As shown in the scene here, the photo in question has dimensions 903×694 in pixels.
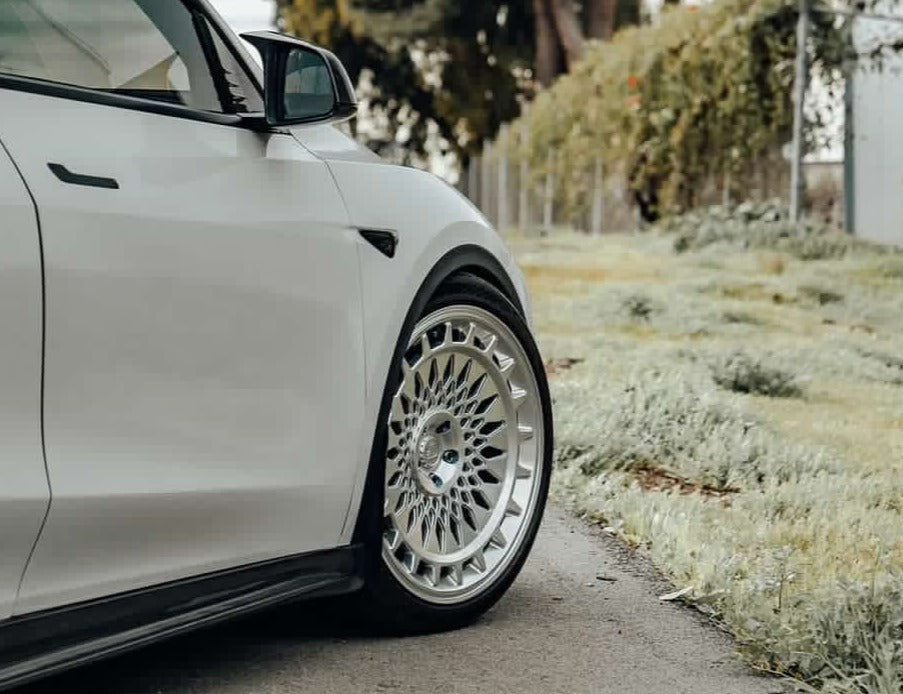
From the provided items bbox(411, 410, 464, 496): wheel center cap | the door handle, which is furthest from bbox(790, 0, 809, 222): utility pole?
the door handle

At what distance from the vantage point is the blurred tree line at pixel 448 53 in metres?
33.6

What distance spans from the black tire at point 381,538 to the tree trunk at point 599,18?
27818mm

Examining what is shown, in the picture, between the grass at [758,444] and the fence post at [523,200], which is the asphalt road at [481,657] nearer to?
the grass at [758,444]

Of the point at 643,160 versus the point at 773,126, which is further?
the point at 643,160

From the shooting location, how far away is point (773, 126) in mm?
18047

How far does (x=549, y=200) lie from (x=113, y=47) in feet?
75.4

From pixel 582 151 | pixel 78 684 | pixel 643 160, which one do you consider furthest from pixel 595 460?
pixel 582 151

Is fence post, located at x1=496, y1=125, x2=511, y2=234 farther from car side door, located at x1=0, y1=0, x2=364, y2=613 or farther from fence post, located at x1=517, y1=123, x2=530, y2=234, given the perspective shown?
car side door, located at x1=0, y1=0, x2=364, y2=613

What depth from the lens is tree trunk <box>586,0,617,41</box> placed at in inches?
1260

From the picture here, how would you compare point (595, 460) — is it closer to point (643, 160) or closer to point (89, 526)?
point (89, 526)

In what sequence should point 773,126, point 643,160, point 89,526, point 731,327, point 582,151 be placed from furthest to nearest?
point 582,151 < point 643,160 < point 773,126 < point 731,327 < point 89,526

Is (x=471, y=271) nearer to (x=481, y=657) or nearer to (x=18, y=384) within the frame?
(x=481, y=657)

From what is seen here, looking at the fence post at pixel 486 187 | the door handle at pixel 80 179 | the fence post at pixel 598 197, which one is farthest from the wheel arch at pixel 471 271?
the fence post at pixel 486 187

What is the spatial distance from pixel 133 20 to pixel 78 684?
1378 mm
